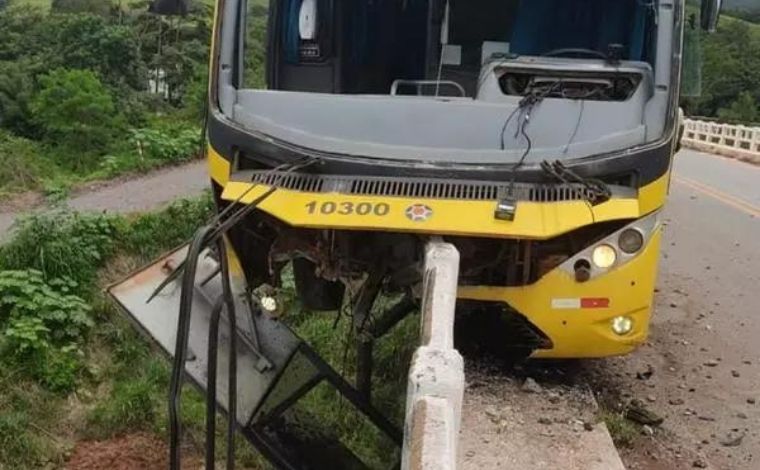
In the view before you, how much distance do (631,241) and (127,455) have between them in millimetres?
3754

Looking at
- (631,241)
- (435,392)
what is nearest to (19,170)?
(631,241)

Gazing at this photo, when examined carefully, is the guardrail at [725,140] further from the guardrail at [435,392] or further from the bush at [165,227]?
the guardrail at [435,392]

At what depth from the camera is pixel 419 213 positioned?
4.65 meters

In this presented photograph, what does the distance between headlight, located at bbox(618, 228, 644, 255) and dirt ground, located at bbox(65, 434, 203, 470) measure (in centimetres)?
321

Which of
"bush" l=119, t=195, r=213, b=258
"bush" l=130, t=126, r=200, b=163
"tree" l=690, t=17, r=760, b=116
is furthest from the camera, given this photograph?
"tree" l=690, t=17, r=760, b=116

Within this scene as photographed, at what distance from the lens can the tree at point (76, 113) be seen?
19.7m

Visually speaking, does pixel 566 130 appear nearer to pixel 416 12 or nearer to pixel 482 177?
pixel 482 177

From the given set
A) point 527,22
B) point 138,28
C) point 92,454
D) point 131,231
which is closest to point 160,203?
point 131,231

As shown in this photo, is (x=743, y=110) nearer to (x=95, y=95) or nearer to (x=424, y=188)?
(x=95, y=95)

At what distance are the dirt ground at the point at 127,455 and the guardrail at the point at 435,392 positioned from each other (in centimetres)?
334

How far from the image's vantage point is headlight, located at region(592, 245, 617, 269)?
194 inches

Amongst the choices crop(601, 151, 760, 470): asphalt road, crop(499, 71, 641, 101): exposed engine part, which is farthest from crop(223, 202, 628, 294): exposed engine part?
crop(601, 151, 760, 470): asphalt road

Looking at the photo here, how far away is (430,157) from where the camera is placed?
503cm

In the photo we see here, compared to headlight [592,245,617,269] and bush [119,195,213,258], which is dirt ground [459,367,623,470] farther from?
bush [119,195,213,258]
